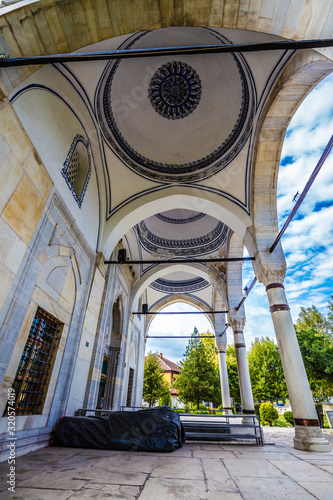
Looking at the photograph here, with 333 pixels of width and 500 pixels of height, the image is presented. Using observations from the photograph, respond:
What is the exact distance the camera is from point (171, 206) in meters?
8.16

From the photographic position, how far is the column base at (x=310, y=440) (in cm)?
427

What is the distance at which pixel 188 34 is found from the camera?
580 centimetres

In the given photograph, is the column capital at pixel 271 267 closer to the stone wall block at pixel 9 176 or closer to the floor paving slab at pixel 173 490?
the floor paving slab at pixel 173 490

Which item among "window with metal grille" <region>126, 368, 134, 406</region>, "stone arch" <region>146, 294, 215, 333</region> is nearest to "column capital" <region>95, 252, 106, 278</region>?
"window with metal grille" <region>126, 368, 134, 406</region>

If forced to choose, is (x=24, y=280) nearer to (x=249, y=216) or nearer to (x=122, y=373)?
(x=249, y=216)

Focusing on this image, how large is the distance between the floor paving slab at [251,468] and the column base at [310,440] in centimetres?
157

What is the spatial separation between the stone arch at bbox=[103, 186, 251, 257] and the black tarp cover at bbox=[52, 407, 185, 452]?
406 centimetres

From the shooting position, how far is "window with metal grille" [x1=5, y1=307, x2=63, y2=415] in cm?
381

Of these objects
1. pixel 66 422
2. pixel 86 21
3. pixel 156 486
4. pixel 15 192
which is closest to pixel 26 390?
pixel 66 422

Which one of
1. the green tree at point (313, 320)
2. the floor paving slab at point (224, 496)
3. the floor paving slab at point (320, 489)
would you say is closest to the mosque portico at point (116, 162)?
the floor paving slab at point (320, 489)

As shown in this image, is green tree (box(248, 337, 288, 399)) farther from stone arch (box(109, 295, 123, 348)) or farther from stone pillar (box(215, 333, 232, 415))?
stone arch (box(109, 295, 123, 348))

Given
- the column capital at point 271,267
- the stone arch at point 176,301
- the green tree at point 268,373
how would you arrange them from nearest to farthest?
1. the column capital at point 271,267
2. the stone arch at point 176,301
3. the green tree at point 268,373

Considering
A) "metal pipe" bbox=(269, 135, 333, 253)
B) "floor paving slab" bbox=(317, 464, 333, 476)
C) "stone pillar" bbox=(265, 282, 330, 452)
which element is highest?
"metal pipe" bbox=(269, 135, 333, 253)

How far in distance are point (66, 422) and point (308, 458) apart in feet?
13.2
